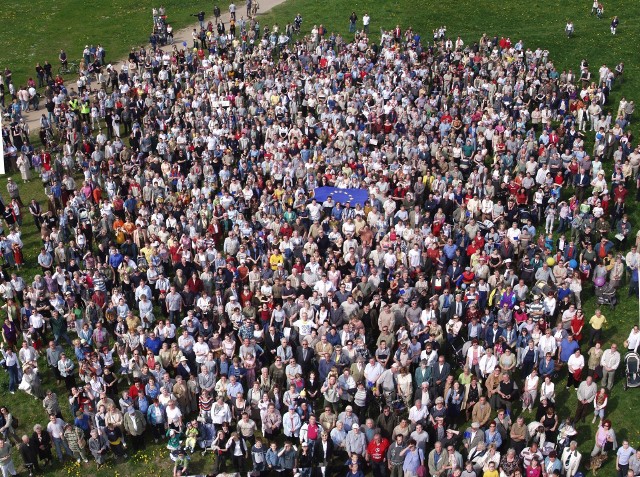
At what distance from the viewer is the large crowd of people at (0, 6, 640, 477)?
2023 centimetres

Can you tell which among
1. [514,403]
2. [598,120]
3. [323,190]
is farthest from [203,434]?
[598,120]

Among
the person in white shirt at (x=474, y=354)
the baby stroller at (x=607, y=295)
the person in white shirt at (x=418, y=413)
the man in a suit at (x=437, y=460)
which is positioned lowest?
the baby stroller at (x=607, y=295)

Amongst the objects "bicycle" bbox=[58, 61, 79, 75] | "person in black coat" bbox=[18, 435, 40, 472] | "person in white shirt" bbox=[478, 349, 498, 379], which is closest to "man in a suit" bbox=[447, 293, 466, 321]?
"person in white shirt" bbox=[478, 349, 498, 379]

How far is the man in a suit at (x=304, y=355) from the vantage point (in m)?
21.8

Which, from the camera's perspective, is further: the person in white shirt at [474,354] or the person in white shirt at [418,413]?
the person in white shirt at [474,354]

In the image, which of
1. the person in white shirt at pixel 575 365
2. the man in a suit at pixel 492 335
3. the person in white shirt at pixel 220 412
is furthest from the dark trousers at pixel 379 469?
the person in white shirt at pixel 575 365

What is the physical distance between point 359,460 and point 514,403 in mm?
4940

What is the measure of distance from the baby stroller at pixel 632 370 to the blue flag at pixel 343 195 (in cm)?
1089

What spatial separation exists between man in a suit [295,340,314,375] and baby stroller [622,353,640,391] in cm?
857

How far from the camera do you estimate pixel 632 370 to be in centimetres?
2219

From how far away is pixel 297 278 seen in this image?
24.5 m

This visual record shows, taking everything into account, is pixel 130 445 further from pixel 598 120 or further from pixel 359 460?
pixel 598 120

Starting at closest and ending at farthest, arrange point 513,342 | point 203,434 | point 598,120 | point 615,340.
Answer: point 203,434
point 513,342
point 615,340
point 598,120

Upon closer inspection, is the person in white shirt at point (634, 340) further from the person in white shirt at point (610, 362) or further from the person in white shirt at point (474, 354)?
the person in white shirt at point (474, 354)
